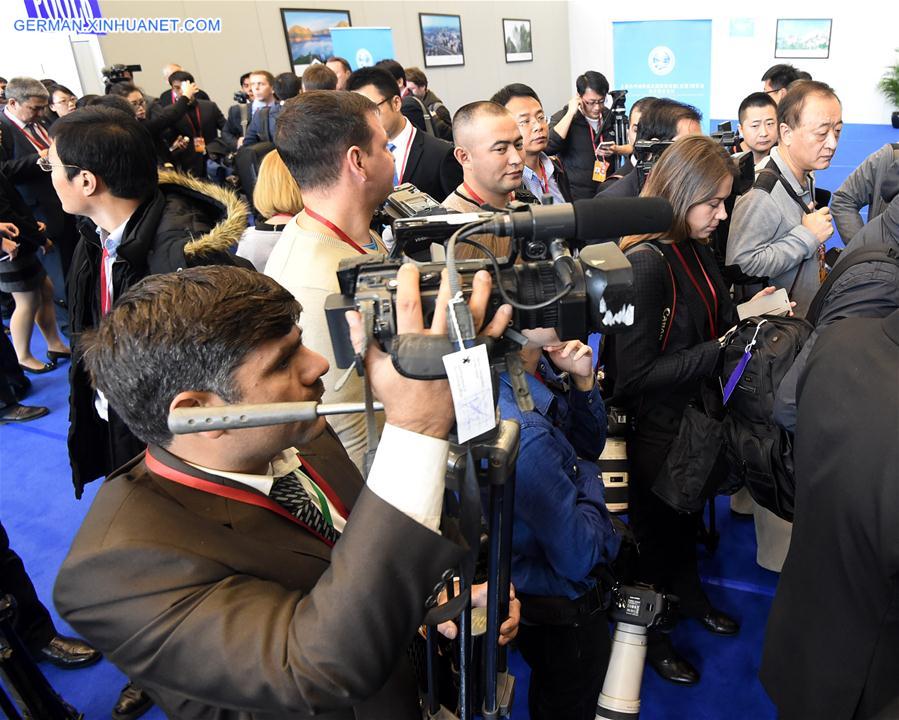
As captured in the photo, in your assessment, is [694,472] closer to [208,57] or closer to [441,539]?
[441,539]

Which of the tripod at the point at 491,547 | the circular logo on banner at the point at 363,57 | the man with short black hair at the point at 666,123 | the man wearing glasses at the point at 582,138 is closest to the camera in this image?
the tripod at the point at 491,547

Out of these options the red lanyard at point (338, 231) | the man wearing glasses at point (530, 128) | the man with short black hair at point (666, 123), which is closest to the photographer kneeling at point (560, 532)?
the red lanyard at point (338, 231)

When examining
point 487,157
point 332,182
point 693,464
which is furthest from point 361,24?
point 693,464

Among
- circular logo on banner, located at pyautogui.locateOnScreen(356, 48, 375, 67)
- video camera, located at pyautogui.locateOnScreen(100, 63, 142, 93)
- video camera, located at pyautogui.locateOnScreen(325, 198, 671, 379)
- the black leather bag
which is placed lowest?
the black leather bag

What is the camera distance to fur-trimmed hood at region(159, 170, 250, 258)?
6.30 ft

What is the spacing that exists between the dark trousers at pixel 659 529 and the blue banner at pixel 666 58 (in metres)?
8.37

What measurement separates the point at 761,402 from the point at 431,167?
7.90ft

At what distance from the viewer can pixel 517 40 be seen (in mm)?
12883

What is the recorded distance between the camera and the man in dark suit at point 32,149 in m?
4.40

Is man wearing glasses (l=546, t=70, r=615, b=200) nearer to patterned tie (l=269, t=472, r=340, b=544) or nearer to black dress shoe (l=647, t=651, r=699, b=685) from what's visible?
black dress shoe (l=647, t=651, r=699, b=685)

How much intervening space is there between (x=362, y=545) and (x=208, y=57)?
28.6ft

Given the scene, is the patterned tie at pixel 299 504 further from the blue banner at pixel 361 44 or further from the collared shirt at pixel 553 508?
the blue banner at pixel 361 44

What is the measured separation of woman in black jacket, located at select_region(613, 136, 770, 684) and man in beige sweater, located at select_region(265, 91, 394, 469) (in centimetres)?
80

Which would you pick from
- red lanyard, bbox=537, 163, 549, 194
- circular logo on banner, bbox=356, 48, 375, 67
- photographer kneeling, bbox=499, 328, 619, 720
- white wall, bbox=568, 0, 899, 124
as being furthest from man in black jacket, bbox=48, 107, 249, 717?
white wall, bbox=568, 0, 899, 124
